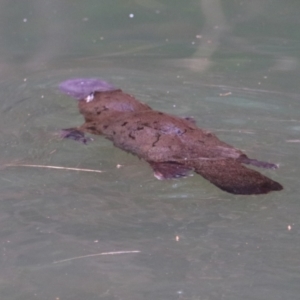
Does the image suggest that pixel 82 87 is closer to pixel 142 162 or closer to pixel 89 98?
pixel 89 98

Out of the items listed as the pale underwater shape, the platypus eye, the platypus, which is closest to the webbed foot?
the platypus

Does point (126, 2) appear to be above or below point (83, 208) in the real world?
above

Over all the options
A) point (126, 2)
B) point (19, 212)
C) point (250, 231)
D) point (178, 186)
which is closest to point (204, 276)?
point (250, 231)

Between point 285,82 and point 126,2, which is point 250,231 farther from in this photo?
point 126,2

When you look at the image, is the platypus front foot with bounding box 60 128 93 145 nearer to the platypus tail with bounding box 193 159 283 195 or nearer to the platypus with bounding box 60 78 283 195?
the platypus with bounding box 60 78 283 195

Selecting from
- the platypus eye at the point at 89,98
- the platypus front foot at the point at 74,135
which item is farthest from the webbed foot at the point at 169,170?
the platypus eye at the point at 89,98

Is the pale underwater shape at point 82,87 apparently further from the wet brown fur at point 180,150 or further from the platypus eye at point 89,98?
the wet brown fur at point 180,150
